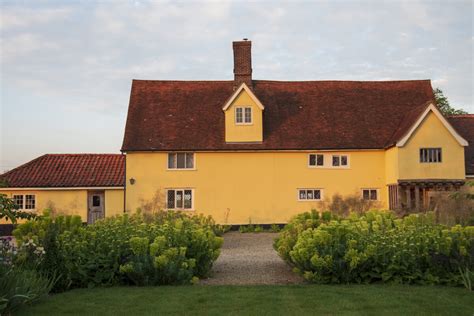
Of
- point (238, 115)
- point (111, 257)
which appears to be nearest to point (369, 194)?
point (238, 115)

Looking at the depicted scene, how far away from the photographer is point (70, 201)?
31.3m

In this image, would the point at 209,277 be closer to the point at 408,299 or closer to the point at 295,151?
the point at 408,299

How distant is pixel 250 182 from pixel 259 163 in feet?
3.74

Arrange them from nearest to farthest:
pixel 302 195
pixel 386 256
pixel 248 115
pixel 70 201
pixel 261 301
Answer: pixel 261 301 < pixel 386 256 < pixel 302 195 < pixel 248 115 < pixel 70 201

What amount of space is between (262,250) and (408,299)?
10.2 m

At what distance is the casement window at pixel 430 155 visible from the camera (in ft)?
93.8

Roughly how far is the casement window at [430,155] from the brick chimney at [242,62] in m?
10.5

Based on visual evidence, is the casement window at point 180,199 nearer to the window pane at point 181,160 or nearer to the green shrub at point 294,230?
the window pane at point 181,160

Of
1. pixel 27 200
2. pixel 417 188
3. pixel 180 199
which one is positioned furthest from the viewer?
pixel 27 200

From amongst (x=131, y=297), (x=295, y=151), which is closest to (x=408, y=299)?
(x=131, y=297)

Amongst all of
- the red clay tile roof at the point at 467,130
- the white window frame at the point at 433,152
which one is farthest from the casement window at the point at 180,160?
the red clay tile roof at the point at 467,130

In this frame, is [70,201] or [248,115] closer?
[248,115]

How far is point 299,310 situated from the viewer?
9109 mm

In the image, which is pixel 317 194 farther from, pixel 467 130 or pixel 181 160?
pixel 467 130
